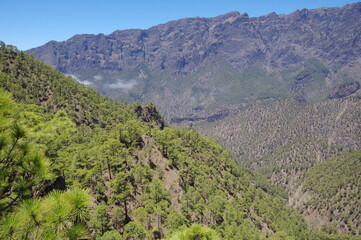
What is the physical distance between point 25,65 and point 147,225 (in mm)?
120162

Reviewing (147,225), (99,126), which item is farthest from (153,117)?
(147,225)

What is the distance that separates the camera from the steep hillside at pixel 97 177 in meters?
8.11

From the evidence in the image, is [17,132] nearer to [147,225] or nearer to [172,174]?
[147,225]

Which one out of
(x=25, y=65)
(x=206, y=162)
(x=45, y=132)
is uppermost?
(x=25, y=65)

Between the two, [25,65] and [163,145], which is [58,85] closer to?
[25,65]

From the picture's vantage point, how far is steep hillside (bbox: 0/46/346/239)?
811cm

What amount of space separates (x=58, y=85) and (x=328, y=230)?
8036 inches

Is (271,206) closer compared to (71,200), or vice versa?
(71,200)

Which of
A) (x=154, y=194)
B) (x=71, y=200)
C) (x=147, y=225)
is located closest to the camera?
(x=71, y=200)

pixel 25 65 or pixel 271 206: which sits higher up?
pixel 25 65

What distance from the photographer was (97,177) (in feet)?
180

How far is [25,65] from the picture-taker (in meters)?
124

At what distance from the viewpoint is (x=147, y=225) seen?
52406mm

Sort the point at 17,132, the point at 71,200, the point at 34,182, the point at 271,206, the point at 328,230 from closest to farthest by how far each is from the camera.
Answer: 1. the point at 71,200
2. the point at 17,132
3. the point at 34,182
4. the point at 271,206
5. the point at 328,230
